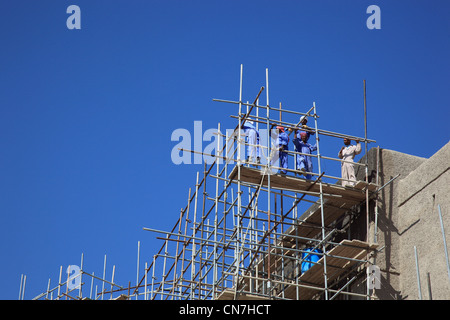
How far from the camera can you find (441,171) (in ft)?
64.4

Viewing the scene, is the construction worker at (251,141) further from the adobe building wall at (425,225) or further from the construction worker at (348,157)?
the adobe building wall at (425,225)

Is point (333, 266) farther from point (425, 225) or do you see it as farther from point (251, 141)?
point (251, 141)

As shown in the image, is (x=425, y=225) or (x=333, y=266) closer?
(x=425, y=225)

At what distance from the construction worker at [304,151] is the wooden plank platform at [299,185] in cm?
33

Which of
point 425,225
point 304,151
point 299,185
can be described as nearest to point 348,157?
point 304,151

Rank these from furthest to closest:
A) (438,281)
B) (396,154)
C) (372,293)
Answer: (396,154), (372,293), (438,281)

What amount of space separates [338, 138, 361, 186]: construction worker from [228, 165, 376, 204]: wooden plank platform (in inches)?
13.6

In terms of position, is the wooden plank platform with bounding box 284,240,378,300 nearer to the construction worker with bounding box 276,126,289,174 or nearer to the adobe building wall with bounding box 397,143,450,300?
the adobe building wall with bounding box 397,143,450,300

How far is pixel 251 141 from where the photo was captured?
22.1m

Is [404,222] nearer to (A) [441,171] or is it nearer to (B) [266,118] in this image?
(A) [441,171]

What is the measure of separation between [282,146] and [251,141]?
0.74m
